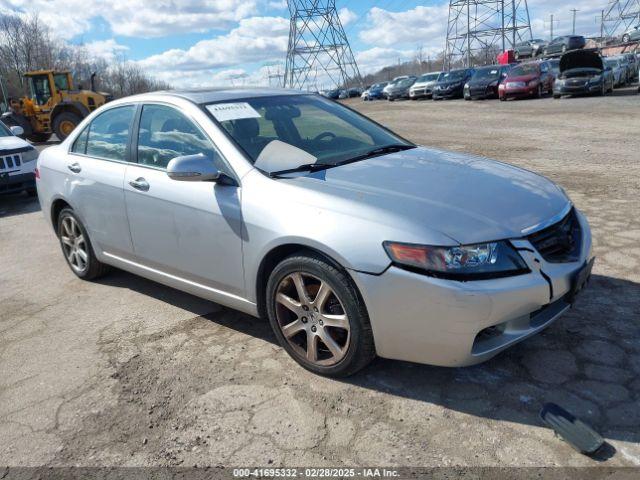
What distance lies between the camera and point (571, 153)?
9.65 meters

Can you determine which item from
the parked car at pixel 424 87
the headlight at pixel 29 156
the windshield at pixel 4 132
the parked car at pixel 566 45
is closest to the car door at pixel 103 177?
the headlight at pixel 29 156

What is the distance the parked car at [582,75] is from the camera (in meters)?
21.0

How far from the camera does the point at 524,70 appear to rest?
23.8m

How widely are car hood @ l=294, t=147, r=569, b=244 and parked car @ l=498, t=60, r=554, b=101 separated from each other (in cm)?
2157

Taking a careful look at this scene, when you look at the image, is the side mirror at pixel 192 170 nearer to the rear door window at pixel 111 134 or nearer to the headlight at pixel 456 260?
the rear door window at pixel 111 134

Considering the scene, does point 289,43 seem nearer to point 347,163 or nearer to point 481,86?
point 481,86

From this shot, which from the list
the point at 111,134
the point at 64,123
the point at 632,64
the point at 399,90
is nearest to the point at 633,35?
the point at 632,64

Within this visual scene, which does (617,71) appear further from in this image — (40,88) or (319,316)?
(319,316)

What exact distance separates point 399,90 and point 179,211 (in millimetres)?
34267

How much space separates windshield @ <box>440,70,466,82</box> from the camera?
1157 inches

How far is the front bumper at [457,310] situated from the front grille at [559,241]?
6 centimetres

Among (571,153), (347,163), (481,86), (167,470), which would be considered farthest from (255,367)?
(481,86)

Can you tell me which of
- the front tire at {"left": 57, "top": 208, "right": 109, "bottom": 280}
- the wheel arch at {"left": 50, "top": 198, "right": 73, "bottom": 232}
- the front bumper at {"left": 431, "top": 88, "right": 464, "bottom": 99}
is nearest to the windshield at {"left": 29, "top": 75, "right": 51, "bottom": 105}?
the wheel arch at {"left": 50, "top": 198, "right": 73, "bottom": 232}

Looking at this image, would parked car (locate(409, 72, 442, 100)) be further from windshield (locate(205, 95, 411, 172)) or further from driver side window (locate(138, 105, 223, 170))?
driver side window (locate(138, 105, 223, 170))
